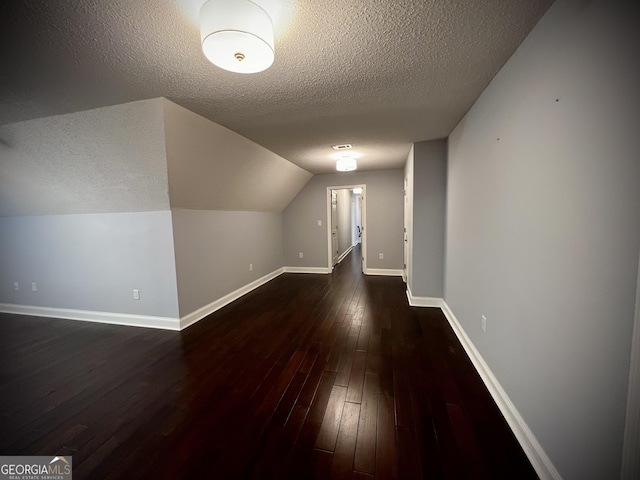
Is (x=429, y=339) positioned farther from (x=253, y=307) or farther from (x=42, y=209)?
(x=42, y=209)

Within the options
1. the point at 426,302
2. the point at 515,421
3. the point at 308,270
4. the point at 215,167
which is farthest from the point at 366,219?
the point at 515,421

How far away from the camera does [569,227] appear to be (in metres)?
1.01

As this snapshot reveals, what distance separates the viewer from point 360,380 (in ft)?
6.27

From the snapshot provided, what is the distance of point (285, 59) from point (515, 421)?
2.53 meters

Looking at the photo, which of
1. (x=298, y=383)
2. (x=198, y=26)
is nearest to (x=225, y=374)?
(x=298, y=383)

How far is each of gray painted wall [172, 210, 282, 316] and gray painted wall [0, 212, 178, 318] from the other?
0.15 m

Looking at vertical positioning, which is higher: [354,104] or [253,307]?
[354,104]

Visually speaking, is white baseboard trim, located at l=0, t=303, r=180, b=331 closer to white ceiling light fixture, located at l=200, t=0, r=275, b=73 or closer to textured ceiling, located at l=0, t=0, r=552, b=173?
textured ceiling, located at l=0, t=0, r=552, b=173

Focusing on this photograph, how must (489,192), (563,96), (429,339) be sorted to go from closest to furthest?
(563,96), (489,192), (429,339)

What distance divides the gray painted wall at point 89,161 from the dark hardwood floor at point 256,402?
1.55 metres

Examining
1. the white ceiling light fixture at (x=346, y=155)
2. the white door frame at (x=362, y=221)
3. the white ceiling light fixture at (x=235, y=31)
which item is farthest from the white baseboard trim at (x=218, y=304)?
the white ceiling light fixture at (x=235, y=31)

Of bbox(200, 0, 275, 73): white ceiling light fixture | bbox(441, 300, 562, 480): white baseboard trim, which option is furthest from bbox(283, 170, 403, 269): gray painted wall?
bbox(200, 0, 275, 73): white ceiling light fixture

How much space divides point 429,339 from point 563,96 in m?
2.21

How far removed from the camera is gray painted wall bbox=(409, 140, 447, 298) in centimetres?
323
